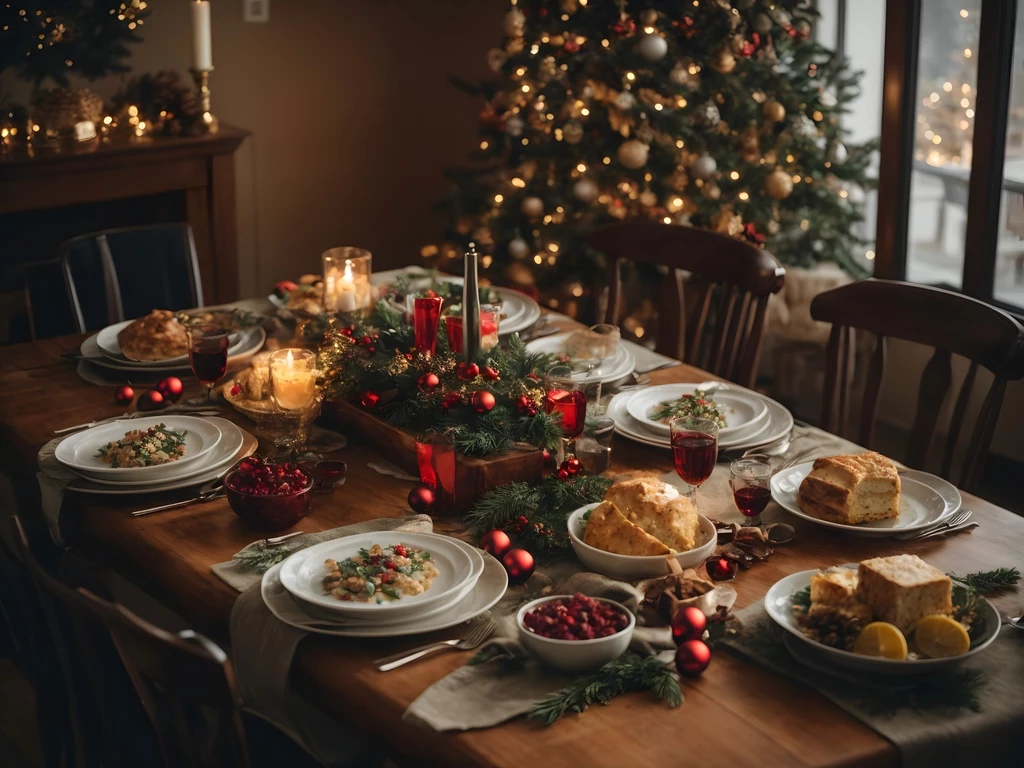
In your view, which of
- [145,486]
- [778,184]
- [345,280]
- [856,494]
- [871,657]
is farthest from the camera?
[778,184]

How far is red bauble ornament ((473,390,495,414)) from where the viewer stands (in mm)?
1866

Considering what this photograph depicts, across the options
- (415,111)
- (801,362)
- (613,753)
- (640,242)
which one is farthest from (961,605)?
(415,111)

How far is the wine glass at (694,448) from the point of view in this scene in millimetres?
1722

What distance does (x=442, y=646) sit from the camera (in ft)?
4.63

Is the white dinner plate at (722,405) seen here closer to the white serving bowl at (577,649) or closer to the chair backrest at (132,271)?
the white serving bowl at (577,649)

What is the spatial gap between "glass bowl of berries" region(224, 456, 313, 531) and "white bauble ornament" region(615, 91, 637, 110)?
2.28 metres

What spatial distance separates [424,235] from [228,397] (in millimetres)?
3082

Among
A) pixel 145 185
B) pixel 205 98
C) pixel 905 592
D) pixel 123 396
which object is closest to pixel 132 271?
pixel 123 396

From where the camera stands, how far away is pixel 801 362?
4.08 m

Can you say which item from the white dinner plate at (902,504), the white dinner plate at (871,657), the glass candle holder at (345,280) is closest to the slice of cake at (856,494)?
the white dinner plate at (902,504)

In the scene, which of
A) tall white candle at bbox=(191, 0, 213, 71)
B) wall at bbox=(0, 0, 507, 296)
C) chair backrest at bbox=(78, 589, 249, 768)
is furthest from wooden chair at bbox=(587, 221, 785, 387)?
wall at bbox=(0, 0, 507, 296)

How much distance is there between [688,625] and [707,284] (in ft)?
4.77

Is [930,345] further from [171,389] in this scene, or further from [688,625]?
[171,389]

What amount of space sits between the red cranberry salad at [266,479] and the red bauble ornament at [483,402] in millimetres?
294
